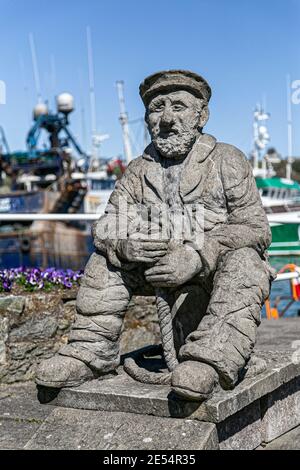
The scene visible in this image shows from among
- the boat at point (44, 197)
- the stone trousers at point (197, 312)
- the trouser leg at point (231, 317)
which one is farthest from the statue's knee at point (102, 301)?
the boat at point (44, 197)

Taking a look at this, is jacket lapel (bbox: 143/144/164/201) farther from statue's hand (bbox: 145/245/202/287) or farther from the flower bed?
the flower bed

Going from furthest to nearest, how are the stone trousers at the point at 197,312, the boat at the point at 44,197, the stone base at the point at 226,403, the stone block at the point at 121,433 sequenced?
the boat at the point at 44,197, the stone trousers at the point at 197,312, the stone base at the point at 226,403, the stone block at the point at 121,433

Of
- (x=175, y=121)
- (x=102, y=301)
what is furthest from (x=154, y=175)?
(x=102, y=301)

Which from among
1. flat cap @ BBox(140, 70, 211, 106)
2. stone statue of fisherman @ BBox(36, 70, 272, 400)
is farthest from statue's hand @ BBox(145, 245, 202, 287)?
flat cap @ BBox(140, 70, 211, 106)

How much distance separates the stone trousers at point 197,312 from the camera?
11.1 ft

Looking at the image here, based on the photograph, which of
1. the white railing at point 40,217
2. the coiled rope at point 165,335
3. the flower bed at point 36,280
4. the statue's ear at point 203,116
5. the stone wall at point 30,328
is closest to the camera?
the coiled rope at point 165,335

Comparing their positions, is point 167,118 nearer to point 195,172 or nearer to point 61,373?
point 195,172

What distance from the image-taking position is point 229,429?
341 centimetres

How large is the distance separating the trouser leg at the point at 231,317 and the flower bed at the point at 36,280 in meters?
1.77

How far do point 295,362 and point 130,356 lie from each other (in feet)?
3.23

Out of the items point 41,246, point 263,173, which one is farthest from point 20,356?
point 263,173

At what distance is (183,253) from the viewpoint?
359cm

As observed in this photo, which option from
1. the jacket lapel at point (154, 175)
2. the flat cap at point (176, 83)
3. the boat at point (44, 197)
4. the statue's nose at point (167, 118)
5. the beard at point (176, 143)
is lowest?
the boat at point (44, 197)

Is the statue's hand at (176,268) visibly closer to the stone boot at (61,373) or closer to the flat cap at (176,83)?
the stone boot at (61,373)
